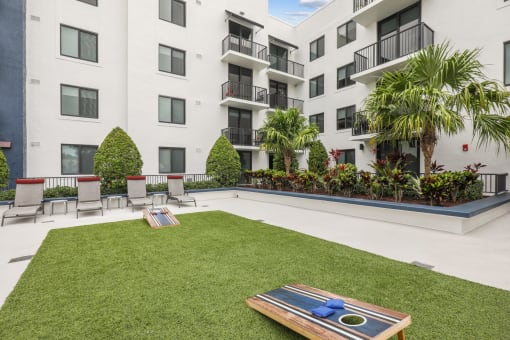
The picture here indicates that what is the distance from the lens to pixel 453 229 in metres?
5.71

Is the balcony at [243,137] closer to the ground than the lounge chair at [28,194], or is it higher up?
higher up

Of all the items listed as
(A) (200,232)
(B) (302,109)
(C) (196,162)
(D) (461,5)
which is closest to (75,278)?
(A) (200,232)

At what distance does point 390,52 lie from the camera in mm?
13117

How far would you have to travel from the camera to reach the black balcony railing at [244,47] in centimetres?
1600

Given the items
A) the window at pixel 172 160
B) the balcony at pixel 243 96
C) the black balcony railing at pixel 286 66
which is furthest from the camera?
the black balcony railing at pixel 286 66

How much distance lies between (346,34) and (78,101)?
16.1 meters

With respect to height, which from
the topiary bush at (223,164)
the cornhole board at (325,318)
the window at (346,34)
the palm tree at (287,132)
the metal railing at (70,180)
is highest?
the window at (346,34)

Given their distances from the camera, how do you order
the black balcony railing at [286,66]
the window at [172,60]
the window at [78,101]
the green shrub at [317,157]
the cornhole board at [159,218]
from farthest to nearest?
the black balcony railing at [286,66]
the green shrub at [317,157]
the window at [172,60]
the window at [78,101]
the cornhole board at [159,218]

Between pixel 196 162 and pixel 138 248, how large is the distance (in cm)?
1067

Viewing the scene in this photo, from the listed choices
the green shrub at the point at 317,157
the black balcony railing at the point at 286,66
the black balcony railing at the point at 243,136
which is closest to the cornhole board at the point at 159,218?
the black balcony railing at the point at 243,136

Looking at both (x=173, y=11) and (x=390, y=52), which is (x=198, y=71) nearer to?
(x=173, y=11)

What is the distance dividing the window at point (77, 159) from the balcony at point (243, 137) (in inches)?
285

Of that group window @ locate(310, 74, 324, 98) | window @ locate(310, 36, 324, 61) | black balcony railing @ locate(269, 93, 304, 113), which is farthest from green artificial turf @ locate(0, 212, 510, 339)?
window @ locate(310, 36, 324, 61)

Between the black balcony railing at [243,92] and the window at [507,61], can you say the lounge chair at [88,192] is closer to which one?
the black balcony railing at [243,92]
